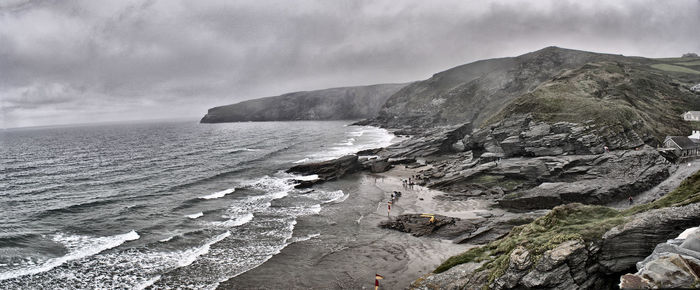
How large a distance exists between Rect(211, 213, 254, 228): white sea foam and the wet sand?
5983mm

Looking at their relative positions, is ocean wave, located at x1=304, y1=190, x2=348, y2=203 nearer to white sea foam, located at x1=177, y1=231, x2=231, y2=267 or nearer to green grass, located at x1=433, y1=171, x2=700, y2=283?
white sea foam, located at x1=177, y1=231, x2=231, y2=267

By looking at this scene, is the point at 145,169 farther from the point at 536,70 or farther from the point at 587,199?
the point at 536,70

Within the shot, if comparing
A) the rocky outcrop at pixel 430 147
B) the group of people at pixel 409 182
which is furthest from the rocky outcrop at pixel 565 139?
the rocky outcrop at pixel 430 147

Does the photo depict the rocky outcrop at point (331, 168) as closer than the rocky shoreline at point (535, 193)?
No

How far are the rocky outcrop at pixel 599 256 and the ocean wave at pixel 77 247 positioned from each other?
32478mm

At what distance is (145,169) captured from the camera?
225 ft

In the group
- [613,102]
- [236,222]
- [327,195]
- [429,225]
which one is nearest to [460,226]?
[429,225]

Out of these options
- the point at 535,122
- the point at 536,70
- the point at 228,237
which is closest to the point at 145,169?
the point at 228,237

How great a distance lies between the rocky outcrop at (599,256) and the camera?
1367 centimetres

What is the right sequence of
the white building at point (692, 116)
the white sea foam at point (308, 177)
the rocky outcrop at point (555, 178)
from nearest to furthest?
the rocky outcrop at point (555, 178)
the white sea foam at point (308, 177)
the white building at point (692, 116)

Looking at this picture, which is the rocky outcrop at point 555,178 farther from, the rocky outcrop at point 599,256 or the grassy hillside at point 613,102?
the rocky outcrop at point 599,256

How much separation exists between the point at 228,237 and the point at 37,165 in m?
74.2

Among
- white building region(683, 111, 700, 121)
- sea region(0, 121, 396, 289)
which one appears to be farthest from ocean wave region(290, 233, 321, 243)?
white building region(683, 111, 700, 121)

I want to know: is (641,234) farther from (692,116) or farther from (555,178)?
(692,116)
